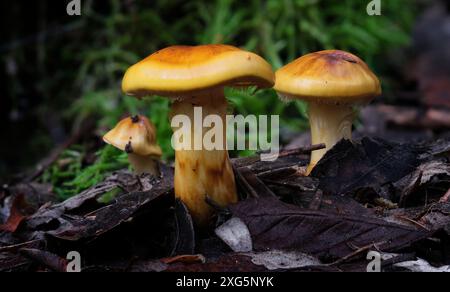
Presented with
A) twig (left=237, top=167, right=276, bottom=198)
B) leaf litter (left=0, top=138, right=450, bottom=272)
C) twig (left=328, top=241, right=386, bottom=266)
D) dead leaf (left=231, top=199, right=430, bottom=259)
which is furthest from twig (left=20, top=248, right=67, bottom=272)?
twig (left=328, top=241, right=386, bottom=266)

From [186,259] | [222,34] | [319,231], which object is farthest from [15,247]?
[222,34]

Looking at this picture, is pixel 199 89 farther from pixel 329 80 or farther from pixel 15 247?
pixel 15 247

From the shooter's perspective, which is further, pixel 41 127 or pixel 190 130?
pixel 41 127

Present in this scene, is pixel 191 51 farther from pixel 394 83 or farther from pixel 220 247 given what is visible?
pixel 394 83

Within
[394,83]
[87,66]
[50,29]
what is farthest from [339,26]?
[50,29]

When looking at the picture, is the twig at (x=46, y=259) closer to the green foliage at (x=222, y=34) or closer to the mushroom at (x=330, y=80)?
the mushroom at (x=330, y=80)

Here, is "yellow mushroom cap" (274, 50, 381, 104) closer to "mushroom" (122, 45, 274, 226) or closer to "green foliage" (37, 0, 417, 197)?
"mushroom" (122, 45, 274, 226)
